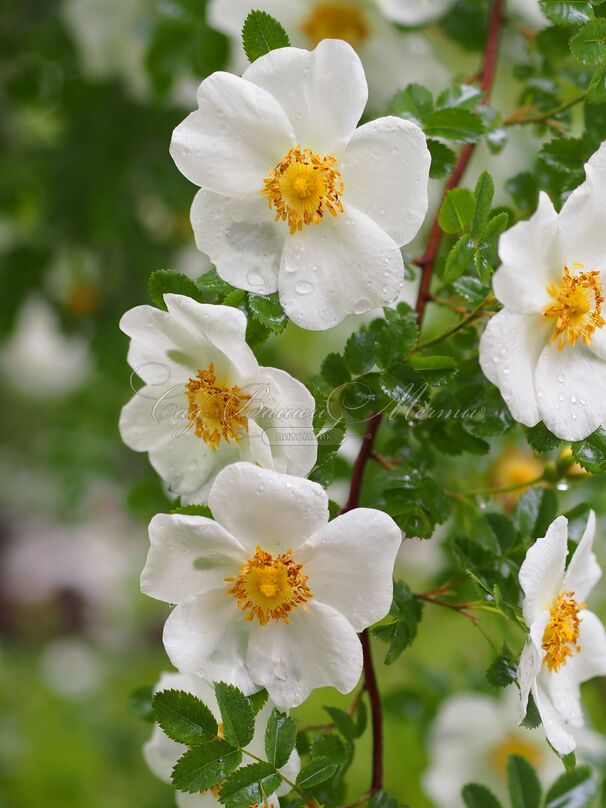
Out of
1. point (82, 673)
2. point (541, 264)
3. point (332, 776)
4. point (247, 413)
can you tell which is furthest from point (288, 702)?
point (82, 673)

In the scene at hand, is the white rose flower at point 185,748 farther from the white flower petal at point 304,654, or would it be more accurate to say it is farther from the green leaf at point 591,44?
the green leaf at point 591,44

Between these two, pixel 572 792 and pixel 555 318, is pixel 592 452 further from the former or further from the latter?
pixel 572 792

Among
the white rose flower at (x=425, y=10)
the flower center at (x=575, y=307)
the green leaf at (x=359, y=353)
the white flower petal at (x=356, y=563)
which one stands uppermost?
the white rose flower at (x=425, y=10)

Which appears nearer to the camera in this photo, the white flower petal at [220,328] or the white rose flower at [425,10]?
the white flower petal at [220,328]

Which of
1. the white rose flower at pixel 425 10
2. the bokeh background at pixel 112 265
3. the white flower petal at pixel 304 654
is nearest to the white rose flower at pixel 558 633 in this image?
the white flower petal at pixel 304 654

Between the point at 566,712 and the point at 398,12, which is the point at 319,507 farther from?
the point at 398,12

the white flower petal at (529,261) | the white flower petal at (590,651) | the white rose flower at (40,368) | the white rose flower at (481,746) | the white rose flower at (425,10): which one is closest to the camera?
Result: the white flower petal at (529,261)

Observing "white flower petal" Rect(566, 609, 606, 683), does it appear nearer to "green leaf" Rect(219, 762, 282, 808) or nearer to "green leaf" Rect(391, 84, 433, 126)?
"green leaf" Rect(219, 762, 282, 808)

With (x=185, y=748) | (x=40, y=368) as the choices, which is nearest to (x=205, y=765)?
(x=185, y=748)
